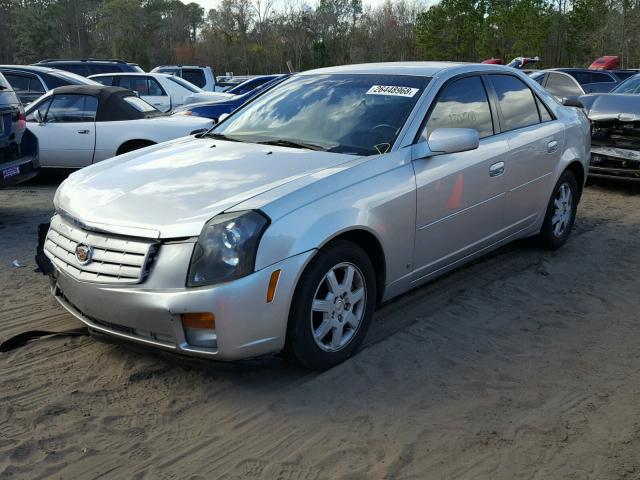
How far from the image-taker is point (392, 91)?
14.3ft

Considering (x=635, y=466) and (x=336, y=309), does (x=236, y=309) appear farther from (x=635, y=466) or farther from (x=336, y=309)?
(x=635, y=466)

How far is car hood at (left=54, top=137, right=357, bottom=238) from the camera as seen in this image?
3.34 m

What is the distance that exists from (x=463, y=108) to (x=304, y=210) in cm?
179

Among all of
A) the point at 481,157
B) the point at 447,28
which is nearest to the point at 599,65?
the point at 447,28

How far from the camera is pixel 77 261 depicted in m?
3.49

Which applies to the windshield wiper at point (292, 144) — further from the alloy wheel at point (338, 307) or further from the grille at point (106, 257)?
the grille at point (106, 257)

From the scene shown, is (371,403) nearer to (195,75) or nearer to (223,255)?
(223,255)

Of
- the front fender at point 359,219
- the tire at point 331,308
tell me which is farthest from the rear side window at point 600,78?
the tire at point 331,308

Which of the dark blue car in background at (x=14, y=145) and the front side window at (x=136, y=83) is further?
the front side window at (x=136, y=83)

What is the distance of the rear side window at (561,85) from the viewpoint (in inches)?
619

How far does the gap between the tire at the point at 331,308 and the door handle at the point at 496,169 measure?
55.2 inches

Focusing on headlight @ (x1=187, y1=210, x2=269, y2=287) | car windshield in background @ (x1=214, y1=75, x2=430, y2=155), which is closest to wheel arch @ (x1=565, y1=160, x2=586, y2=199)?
car windshield in background @ (x1=214, y1=75, x2=430, y2=155)

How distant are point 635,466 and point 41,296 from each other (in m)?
→ 3.80

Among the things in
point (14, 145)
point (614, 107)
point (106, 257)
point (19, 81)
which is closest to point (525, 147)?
point (106, 257)
